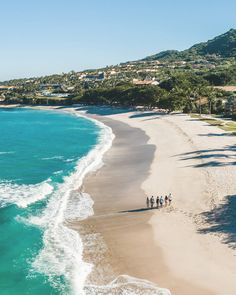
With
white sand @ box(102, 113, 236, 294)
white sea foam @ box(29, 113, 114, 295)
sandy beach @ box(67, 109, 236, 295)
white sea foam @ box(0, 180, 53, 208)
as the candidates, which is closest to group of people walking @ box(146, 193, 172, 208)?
sandy beach @ box(67, 109, 236, 295)

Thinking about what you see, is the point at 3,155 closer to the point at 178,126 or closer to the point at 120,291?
the point at 178,126

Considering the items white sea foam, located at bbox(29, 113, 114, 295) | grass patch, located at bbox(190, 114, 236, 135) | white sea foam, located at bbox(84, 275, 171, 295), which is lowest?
white sea foam, located at bbox(84, 275, 171, 295)

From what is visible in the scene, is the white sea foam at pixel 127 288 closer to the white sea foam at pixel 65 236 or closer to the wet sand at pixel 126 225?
the wet sand at pixel 126 225

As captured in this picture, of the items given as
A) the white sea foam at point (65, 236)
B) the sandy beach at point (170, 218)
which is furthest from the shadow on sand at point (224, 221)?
the white sea foam at point (65, 236)

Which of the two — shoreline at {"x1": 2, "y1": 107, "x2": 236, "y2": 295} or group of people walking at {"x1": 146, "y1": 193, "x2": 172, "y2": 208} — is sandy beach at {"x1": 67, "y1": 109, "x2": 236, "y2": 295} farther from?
group of people walking at {"x1": 146, "y1": 193, "x2": 172, "y2": 208}

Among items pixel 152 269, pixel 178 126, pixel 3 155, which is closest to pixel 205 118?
pixel 178 126
